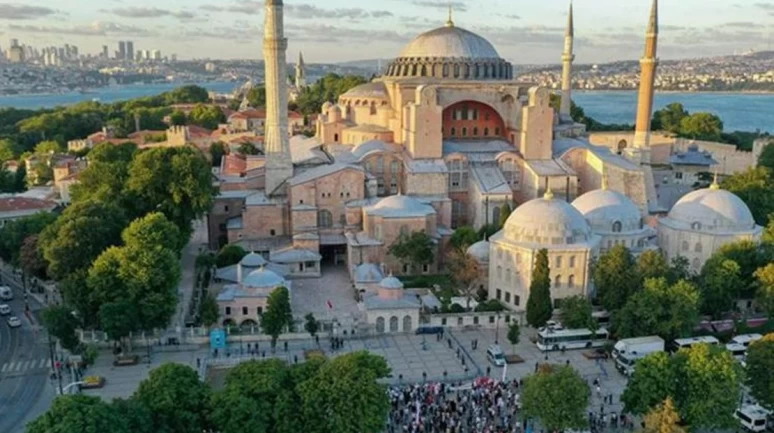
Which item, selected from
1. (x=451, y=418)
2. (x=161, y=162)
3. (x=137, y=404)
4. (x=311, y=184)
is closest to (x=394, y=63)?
(x=311, y=184)

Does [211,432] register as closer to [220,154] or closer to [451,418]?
[451,418]

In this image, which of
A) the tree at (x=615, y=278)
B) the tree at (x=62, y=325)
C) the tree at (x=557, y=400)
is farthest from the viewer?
the tree at (x=615, y=278)

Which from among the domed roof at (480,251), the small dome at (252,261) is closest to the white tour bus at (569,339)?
the domed roof at (480,251)

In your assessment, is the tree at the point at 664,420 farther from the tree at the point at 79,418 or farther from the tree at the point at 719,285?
the tree at the point at 79,418

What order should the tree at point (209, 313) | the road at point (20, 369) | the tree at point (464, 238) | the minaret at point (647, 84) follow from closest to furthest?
the road at point (20, 369) < the tree at point (209, 313) < the tree at point (464, 238) < the minaret at point (647, 84)

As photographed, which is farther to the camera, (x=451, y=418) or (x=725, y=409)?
(x=451, y=418)

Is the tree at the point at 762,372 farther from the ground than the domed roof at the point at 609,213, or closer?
closer

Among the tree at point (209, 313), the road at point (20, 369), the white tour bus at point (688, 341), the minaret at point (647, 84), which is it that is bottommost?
the road at point (20, 369)
